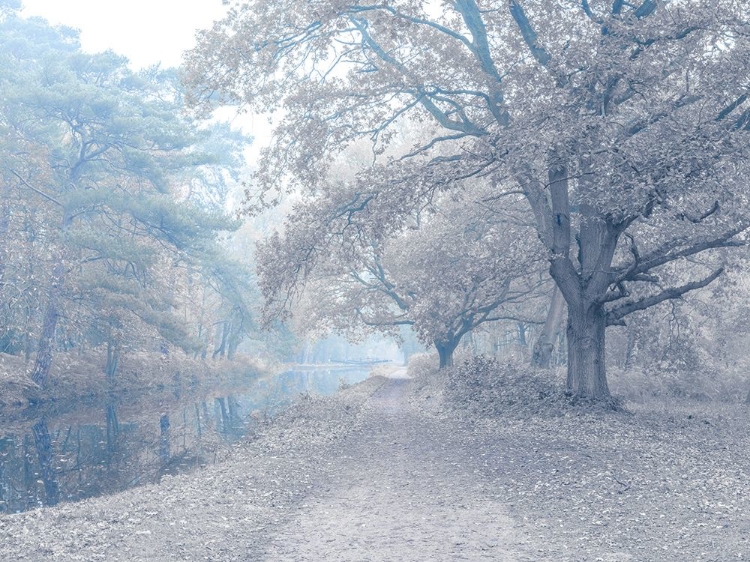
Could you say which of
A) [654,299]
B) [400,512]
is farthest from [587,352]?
[400,512]

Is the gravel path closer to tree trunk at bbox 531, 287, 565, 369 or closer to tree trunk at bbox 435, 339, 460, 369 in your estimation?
tree trunk at bbox 531, 287, 565, 369

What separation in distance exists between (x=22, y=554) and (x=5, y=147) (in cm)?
2441

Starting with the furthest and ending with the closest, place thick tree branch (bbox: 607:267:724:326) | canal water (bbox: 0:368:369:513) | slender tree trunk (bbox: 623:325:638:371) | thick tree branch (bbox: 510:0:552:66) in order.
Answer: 1. slender tree trunk (bbox: 623:325:638:371)
2. thick tree branch (bbox: 607:267:724:326)
3. thick tree branch (bbox: 510:0:552:66)
4. canal water (bbox: 0:368:369:513)

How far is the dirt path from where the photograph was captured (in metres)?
6.93

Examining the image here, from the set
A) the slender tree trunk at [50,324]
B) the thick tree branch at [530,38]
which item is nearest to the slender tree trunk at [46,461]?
the slender tree trunk at [50,324]

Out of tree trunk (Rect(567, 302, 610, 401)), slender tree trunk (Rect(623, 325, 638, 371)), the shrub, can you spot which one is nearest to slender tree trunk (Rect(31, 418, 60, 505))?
the shrub

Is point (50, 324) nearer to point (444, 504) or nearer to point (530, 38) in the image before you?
point (530, 38)

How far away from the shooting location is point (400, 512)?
843cm

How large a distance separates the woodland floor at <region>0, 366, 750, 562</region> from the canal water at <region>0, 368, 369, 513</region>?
7.61 ft

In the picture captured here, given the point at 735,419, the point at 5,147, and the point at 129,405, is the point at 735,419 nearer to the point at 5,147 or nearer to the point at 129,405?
the point at 129,405

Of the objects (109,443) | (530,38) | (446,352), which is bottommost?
(109,443)

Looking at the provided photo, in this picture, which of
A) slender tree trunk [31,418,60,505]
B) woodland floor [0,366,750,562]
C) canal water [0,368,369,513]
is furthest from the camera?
canal water [0,368,369,513]

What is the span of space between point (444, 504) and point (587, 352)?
27.9ft

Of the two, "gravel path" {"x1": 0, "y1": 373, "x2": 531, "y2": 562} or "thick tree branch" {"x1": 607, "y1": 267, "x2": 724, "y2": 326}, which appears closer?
Answer: "gravel path" {"x1": 0, "y1": 373, "x2": 531, "y2": 562}
